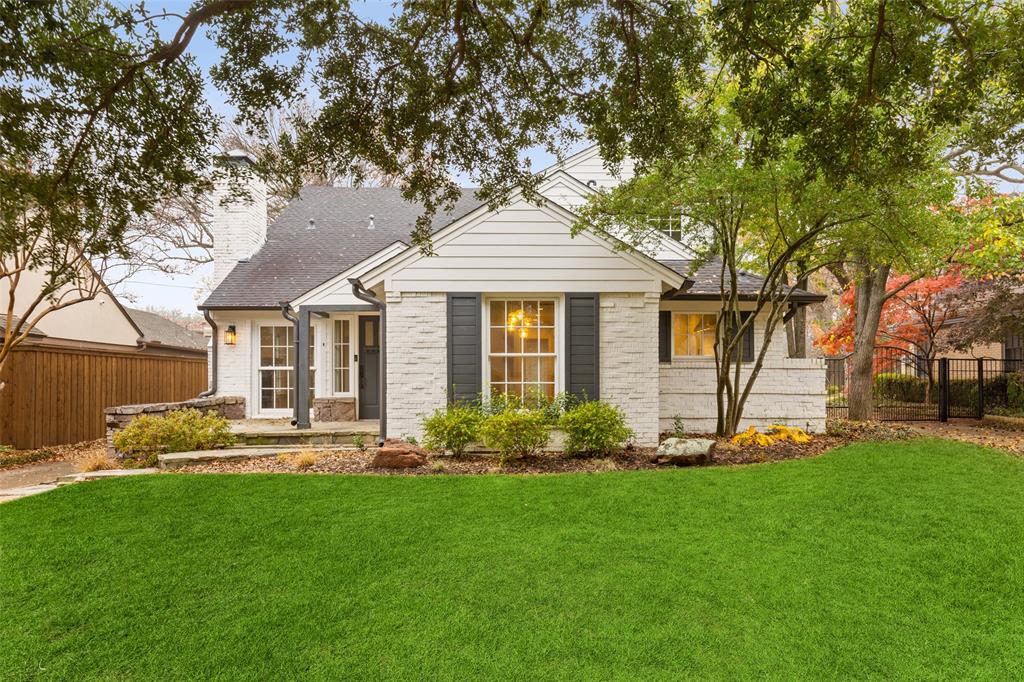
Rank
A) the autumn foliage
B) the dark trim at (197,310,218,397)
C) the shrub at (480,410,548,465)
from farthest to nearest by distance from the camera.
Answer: the autumn foliage
the dark trim at (197,310,218,397)
the shrub at (480,410,548,465)

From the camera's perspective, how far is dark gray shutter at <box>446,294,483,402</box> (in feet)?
25.9

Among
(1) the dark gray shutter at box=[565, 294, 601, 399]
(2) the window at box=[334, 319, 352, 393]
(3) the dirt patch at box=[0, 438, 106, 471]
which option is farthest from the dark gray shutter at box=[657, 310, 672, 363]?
(3) the dirt patch at box=[0, 438, 106, 471]

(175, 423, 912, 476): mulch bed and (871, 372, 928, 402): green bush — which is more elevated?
(871, 372, 928, 402): green bush

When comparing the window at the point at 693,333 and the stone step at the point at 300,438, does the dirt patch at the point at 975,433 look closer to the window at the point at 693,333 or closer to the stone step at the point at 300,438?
the window at the point at 693,333

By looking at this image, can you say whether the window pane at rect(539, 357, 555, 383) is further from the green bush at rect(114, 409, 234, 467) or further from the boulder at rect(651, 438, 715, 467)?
the green bush at rect(114, 409, 234, 467)

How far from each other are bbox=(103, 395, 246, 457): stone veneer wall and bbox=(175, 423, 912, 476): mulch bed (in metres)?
2.08

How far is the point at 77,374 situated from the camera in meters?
9.67

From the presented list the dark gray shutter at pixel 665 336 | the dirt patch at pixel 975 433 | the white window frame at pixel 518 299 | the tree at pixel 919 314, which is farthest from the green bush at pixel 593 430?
the tree at pixel 919 314

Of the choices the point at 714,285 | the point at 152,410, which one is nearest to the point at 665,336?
the point at 714,285

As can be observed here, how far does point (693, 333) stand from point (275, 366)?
8.95m

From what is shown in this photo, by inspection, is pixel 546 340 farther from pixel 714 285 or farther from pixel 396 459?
pixel 714 285

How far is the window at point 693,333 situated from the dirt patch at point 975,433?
3974 mm

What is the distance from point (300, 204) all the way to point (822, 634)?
14.3m

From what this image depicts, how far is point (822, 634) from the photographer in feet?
10.1
